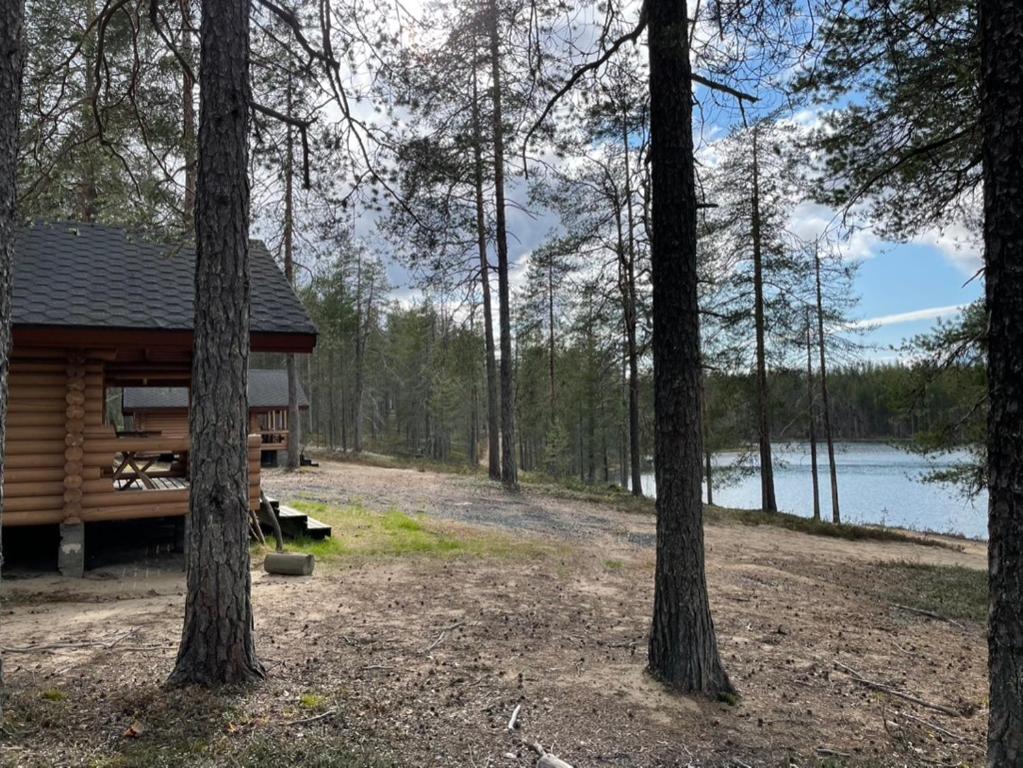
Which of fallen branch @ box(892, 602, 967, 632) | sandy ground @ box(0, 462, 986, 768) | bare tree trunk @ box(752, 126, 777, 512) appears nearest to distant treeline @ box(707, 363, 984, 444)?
bare tree trunk @ box(752, 126, 777, 512)

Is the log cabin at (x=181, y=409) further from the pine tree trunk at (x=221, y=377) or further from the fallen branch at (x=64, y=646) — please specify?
the pine tree trunk at (x=221, y=377)

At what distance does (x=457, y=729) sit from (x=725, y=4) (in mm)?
4591

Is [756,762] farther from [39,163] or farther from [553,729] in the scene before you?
[39,163]

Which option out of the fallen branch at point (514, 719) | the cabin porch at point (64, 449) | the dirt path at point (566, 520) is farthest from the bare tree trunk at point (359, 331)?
the fallen branch at point (514, 719)

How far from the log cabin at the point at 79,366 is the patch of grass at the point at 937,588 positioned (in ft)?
24.1

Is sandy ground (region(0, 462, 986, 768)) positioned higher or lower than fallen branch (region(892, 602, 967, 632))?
higher

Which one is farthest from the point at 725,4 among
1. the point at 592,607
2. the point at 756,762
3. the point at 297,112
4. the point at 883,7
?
the point at 592,607

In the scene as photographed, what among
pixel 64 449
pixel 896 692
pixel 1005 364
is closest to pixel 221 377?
pixel 1005 364

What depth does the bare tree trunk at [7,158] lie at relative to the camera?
106 inches

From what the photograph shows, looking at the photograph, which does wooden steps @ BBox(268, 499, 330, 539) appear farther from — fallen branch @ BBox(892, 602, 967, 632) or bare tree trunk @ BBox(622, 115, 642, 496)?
bare tree trunk @ BBox(622, 115, 642, 496)

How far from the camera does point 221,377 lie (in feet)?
11.7

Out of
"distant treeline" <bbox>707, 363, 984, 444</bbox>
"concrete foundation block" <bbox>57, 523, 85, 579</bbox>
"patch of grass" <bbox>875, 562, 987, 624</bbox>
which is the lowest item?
"patch of grass" <bbox>875, 562, 987, 624</bbox>

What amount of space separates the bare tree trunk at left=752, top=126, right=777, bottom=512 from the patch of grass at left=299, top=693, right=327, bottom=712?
1457 cm

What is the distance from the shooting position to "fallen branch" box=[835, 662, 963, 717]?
146 inches
